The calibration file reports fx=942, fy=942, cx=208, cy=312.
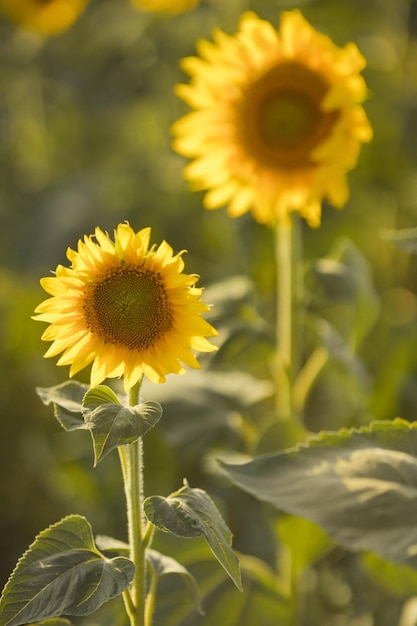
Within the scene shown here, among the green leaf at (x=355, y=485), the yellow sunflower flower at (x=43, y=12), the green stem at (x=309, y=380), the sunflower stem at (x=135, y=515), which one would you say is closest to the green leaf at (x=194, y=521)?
the sunflower stem at (x=135, y=515)

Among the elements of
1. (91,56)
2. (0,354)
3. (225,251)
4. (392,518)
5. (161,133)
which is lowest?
(392,518)

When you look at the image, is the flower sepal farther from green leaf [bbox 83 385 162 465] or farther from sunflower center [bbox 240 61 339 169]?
sunflower center [bbox 240 61 339 169]

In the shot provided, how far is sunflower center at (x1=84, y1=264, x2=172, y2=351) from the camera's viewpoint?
686 millimetres

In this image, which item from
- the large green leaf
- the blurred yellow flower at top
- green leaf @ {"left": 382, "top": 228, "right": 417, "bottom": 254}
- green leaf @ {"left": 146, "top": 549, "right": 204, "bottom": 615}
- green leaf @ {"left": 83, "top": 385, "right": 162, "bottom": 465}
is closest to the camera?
green leaf @ {"left": 83, "top": 385, "right": 162, "bottom": 465}

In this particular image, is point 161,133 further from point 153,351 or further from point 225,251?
point 153,351

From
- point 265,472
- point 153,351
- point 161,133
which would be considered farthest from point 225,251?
point 153,351

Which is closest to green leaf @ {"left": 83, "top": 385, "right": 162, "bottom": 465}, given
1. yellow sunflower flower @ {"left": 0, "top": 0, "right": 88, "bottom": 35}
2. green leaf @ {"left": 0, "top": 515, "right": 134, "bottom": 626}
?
green leaf @ {"left": 0, "top": 515, "right": 134, "bottom": 626}

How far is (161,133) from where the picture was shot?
2590 mm

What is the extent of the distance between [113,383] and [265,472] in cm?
70

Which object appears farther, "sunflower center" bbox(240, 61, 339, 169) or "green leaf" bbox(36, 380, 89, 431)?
"sunflower center" bbox(240, 61, 339, 169)

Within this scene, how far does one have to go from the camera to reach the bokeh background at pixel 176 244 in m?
1.31

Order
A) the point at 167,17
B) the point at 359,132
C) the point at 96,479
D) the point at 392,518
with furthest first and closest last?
the point at 167,17 → the point at 96,479 → the point at 359,132 → the point at 392,518

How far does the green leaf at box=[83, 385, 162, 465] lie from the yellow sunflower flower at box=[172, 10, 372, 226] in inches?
22.7

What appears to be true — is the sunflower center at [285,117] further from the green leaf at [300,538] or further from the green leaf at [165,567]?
Result: the green leaf at [165,567]
